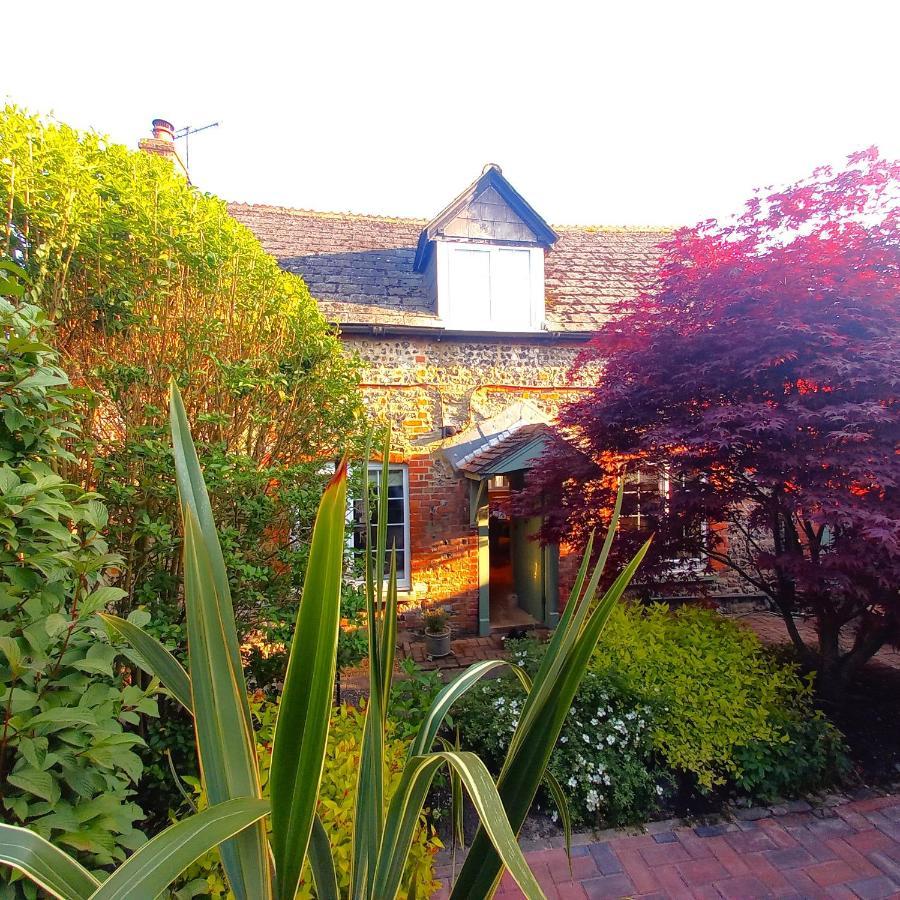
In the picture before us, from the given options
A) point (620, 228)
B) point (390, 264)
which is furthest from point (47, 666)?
point (620, 228)

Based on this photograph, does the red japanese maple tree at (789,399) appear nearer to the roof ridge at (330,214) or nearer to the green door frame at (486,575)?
the green door frame at (486,575)

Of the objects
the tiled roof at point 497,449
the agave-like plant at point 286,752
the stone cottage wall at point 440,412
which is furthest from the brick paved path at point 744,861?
the stone cottage wall at point 440,412

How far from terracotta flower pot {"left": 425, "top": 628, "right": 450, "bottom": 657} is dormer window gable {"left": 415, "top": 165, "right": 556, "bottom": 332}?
4.51 m

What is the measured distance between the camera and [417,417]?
7.41 meters

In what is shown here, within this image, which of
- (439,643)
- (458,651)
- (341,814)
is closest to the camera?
(341,814)

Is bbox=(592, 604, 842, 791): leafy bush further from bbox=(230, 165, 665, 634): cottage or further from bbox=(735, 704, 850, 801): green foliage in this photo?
bbox=(230, 165, 665, 634): cottage

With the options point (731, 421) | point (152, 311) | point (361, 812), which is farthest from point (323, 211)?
point (361, 812)

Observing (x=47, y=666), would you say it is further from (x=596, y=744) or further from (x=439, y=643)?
(x=439, y=643)

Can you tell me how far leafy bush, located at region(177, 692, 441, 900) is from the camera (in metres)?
1.79

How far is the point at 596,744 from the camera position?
342 cm

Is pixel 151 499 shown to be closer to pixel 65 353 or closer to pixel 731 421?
pixel 65 353

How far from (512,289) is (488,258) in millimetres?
629

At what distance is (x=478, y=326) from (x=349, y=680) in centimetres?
522

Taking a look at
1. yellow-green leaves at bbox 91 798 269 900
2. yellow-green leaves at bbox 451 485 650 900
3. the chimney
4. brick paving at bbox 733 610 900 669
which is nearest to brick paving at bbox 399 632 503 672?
brick paving at bbox 733 610 900 669
